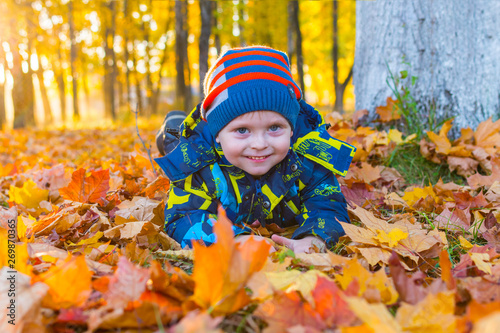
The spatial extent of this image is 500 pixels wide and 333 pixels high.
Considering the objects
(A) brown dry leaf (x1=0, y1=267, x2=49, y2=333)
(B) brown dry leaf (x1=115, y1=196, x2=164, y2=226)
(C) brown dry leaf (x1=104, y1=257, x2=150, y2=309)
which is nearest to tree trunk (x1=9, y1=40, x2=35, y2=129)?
(B) brown dry leaf (x1=115, y1=196, x2=164, y2=226)

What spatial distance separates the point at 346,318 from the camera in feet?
2.73

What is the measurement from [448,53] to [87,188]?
303cm

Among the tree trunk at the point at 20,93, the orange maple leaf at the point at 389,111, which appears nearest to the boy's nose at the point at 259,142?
the orange maple leaf at the point at 389,111

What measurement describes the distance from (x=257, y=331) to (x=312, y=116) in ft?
Answer: 5.02

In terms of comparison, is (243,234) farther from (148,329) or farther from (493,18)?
(493,18)

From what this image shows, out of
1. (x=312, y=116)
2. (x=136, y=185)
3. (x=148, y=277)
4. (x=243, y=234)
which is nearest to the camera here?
(x=148, y=277)

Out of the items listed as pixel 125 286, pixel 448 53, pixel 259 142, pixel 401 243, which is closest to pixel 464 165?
pixel 448 53

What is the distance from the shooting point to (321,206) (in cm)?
184

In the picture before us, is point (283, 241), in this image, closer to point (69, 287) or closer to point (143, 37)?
point (69, 287)

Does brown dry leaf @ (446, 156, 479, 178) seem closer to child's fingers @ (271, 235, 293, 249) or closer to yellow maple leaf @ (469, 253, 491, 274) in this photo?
yellow maple leaf @ (469, 253, 491, 274)

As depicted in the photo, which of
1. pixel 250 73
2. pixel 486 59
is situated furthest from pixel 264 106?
pixel 486 59

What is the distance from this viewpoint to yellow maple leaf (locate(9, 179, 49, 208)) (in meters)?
2.14

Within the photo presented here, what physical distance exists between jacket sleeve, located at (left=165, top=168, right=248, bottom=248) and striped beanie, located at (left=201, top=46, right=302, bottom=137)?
31 centimetres

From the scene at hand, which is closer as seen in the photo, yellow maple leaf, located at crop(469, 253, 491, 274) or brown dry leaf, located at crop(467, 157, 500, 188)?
yellow maple leaf, located at crop(469, 253, 491, 274)
